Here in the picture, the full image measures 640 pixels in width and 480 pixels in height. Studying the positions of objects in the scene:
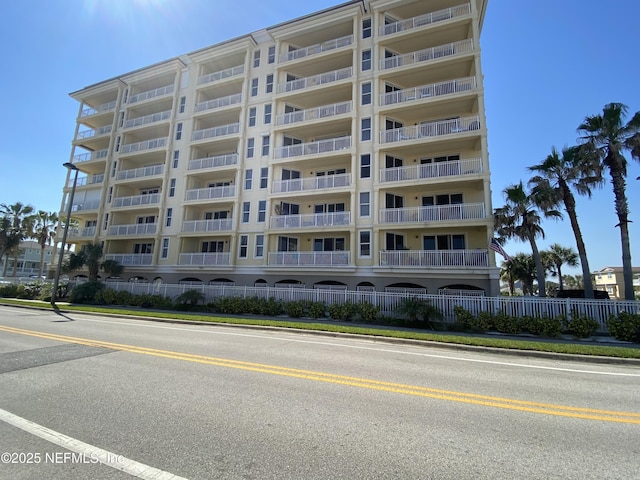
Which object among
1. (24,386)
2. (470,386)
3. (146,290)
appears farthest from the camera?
(146,290)

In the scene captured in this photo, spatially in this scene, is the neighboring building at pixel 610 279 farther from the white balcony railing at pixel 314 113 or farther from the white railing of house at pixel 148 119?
the white railing of house at pixel 148 119

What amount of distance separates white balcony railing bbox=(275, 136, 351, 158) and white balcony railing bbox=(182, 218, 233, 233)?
6916 mm

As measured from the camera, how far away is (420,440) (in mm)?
3686

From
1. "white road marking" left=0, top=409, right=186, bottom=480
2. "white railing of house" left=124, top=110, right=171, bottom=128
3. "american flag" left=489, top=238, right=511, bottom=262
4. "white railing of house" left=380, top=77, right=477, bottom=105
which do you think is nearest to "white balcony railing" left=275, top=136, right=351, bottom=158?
"white railing of house" left=380, top=77, right=477, bottom=105

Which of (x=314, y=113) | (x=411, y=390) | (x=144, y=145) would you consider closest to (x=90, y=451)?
(x=411, y=390)

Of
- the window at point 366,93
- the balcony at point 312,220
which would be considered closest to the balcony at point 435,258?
the balcony at point 312,220

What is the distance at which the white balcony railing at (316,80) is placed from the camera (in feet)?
77.0

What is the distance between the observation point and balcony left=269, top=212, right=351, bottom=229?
21.4 meters

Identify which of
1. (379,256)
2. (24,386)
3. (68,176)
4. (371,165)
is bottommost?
(24,386)

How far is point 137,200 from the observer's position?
29.4 m

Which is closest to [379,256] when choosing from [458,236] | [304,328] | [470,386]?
[458,236]

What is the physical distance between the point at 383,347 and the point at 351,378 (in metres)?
3.84

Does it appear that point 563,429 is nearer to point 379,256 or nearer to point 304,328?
point 304,328

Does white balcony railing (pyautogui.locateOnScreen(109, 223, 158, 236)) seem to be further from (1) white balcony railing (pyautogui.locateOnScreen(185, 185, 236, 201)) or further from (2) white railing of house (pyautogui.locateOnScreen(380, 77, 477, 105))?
(2) white railing of house (pyautogui.locateOnScreen(380, 77, 477, 105))
